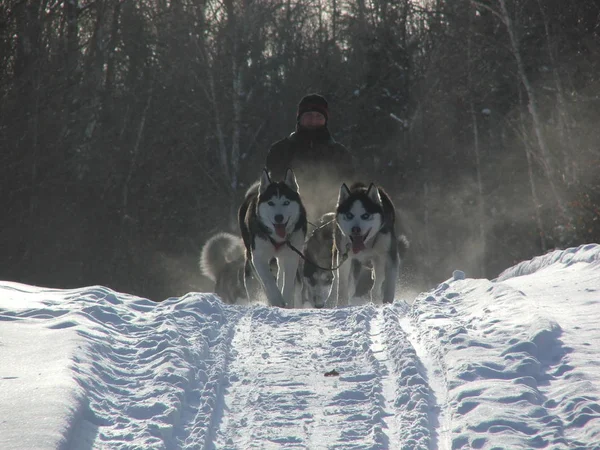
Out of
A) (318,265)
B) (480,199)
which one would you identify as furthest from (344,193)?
(480,199)

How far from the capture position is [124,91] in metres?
23.1

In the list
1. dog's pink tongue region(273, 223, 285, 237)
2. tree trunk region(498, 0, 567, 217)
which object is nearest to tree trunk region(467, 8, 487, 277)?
tree trunk region(498, 0, 567, 217)

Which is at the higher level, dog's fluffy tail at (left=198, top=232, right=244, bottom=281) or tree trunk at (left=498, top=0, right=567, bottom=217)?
tree trunk at (left=498, top=0, right=567, bottom=217)

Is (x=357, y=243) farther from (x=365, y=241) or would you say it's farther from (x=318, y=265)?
(x=318, y=265)

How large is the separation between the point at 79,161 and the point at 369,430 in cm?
1468

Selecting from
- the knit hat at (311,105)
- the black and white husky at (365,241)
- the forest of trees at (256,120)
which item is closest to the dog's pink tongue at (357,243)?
the black and white husky at (365,241)

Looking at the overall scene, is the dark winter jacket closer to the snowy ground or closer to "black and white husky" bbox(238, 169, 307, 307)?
"black and white husky" bbox(238, 169, 307, 307)

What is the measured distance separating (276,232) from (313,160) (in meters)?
1.46

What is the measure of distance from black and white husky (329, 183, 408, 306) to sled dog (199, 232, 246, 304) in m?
2.49

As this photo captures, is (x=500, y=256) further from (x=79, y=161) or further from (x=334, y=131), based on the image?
(x=79, y=161)

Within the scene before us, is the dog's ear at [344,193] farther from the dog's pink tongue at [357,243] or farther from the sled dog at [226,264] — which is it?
the sled dog at [226,264]

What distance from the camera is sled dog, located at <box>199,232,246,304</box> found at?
968 cm

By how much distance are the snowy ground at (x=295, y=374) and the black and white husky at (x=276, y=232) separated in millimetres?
1244

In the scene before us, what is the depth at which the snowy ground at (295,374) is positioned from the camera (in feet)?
11.2
